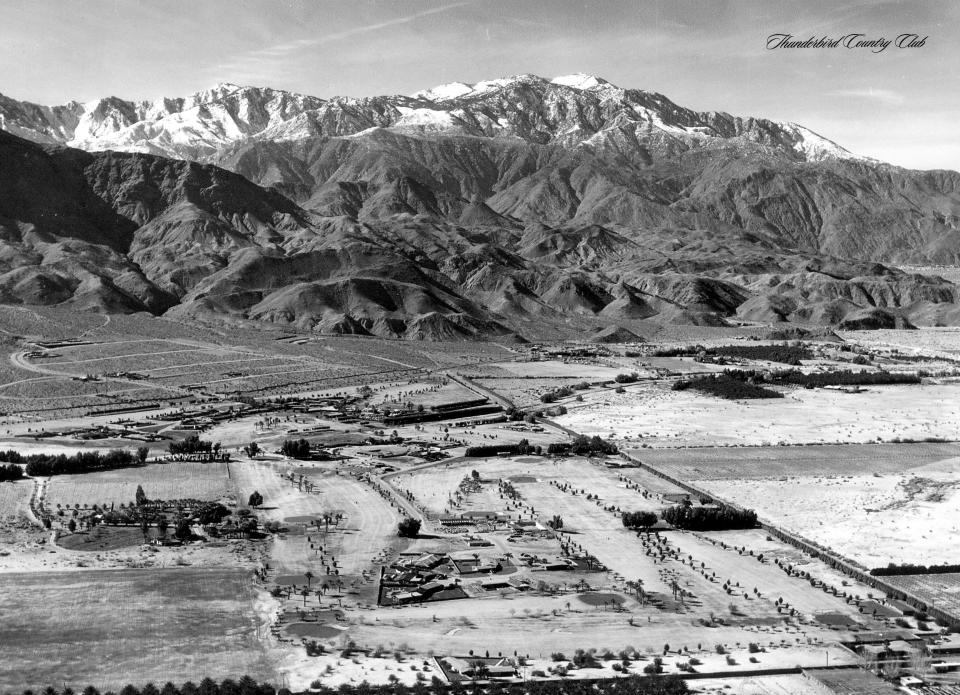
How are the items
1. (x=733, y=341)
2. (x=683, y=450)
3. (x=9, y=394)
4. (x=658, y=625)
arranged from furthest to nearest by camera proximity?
(x=733, y=341), (x=9, y=394), (x=683, y=450), (x=658, y=625)

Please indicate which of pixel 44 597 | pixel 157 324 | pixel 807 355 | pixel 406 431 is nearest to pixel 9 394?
pixel 406 431

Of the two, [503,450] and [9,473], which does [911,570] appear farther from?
[9,473]

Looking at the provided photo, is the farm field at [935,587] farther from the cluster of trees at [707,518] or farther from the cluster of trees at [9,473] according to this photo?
the cluster of trees at [9,473]

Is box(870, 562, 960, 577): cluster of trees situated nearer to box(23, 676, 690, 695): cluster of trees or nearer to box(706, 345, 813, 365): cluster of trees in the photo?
box(23, 676, 690, 695): cluster of trees

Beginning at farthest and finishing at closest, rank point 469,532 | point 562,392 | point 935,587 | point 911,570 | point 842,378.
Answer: point 842,378, point 562,392, point 469,532, point 911,570, point 935,587

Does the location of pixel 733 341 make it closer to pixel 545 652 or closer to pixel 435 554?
pixel 435 554

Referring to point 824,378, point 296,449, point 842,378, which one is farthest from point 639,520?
point 842,378

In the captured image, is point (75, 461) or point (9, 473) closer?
point (9, 473)
